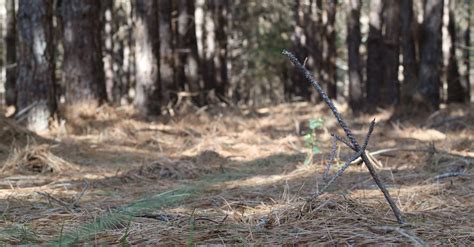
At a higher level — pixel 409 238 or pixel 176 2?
pixel 176 2

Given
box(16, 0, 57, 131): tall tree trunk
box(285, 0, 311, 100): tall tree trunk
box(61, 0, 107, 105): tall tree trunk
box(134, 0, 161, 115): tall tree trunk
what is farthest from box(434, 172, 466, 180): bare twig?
box(285, 0, 311, 100): tall tree trunk

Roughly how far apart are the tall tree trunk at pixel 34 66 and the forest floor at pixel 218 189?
30 centimetres

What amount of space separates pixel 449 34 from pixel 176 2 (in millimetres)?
7479

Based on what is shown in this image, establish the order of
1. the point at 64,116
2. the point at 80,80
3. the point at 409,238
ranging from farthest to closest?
the point at 80,80 → the point at 64,116 → the point at 409,238

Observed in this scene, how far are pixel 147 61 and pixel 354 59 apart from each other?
4193 millimetres

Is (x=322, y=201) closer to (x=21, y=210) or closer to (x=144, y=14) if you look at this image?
(x=21, y=210)

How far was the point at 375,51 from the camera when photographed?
10312 millimetres

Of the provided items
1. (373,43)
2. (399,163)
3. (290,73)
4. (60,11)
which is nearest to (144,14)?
(60,11)

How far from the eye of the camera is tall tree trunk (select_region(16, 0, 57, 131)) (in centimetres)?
664

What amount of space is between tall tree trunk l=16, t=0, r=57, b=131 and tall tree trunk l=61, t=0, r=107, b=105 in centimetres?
125

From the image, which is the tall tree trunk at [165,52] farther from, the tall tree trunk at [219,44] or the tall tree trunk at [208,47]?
the tall tree trunk at [219,44]

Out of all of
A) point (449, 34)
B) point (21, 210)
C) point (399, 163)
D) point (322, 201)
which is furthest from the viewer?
point (449, 34)

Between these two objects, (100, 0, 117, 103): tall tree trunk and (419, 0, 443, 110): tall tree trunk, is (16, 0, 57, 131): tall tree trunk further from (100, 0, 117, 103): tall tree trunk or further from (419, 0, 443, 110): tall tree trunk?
(100, 0, 117, 103): tall tree trunk

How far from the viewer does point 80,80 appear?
8070 millimetres
